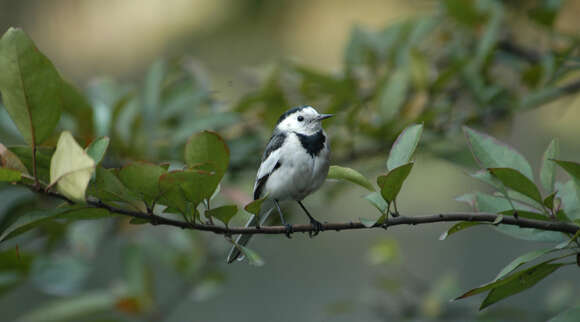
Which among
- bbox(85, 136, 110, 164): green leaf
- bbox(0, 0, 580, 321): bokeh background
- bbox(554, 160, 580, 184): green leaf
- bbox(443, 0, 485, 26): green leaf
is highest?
bbox(443, 0, 485, 26): green leaf

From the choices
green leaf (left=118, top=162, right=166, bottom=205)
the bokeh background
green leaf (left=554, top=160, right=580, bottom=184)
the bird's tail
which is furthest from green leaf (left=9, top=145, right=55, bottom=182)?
the bokeh background

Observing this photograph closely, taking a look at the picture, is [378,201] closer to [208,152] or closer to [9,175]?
[208,152]

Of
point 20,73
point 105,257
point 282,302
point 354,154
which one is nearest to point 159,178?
point 20,73

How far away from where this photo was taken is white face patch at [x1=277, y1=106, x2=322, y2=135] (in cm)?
159

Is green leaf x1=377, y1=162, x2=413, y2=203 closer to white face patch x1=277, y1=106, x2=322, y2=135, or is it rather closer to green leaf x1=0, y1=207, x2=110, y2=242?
green leaf x1=0, y1=207, x2=110, y2=242

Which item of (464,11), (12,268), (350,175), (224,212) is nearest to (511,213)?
(350,175)

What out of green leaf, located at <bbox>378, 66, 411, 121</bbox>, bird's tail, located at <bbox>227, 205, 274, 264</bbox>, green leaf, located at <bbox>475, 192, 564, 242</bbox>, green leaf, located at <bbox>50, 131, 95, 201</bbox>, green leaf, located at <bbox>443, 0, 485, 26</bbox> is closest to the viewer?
green leaf, located at <bbox>50, 131, 95, 201</bbox>

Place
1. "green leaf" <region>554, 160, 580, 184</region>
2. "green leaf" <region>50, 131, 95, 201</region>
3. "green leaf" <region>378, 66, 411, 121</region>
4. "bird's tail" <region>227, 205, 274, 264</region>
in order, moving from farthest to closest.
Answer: "green leaf" <region>378, 66, 411, 121</region>
"bird's tail" <region>227, 205, 274, 264</region>
"green leaf" <region>554, 160, 580, 184</region>
"green leaf" <region>50, 131, 95, 201</region>

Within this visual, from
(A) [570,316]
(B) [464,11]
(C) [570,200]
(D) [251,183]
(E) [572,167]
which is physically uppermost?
(B) [464,11]

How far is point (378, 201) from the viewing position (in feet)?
3.08

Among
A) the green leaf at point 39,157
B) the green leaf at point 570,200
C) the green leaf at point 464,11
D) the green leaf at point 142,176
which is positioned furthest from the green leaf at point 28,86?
the green leaf at point 464,11

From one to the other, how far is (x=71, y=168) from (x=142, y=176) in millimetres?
116

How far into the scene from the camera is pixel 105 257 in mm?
3160

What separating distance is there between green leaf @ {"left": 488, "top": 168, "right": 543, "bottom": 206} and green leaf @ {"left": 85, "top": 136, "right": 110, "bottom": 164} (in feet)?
1.87
